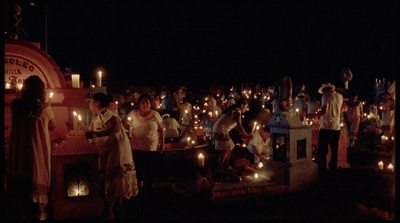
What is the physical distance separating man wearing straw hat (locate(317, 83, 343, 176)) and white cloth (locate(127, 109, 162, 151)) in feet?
12.9

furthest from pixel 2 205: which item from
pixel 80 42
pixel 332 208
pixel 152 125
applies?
pixel 80 42

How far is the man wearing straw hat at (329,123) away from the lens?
860 cm

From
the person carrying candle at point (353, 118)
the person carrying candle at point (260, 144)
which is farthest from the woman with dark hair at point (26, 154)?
the person carrying candle at point (353, 118)

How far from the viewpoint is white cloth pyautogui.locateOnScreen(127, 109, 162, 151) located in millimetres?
6898

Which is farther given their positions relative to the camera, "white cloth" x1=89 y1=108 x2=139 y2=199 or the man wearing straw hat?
the man wearing straw hat

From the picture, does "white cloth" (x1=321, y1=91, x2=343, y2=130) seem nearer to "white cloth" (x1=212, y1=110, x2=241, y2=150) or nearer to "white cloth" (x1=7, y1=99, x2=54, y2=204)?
"white cloth" (x1=212, y1=110, x2=241, y2=150)

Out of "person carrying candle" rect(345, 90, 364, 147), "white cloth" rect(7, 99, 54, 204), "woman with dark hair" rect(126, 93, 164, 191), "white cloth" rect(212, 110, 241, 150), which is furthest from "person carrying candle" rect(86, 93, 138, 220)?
"person carrying candle" rect(345, 90, 364, 147)

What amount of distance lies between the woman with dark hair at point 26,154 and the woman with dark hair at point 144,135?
202 cm

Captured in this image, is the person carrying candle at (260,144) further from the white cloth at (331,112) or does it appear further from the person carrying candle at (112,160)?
the person carrying candle at (112,160)

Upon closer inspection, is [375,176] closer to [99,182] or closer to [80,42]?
[99,182]

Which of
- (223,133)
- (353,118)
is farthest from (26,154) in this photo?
(353,118)

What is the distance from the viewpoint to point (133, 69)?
25.0m

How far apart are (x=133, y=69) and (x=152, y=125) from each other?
1854 centimetres

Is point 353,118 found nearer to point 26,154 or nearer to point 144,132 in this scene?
point 144,132
